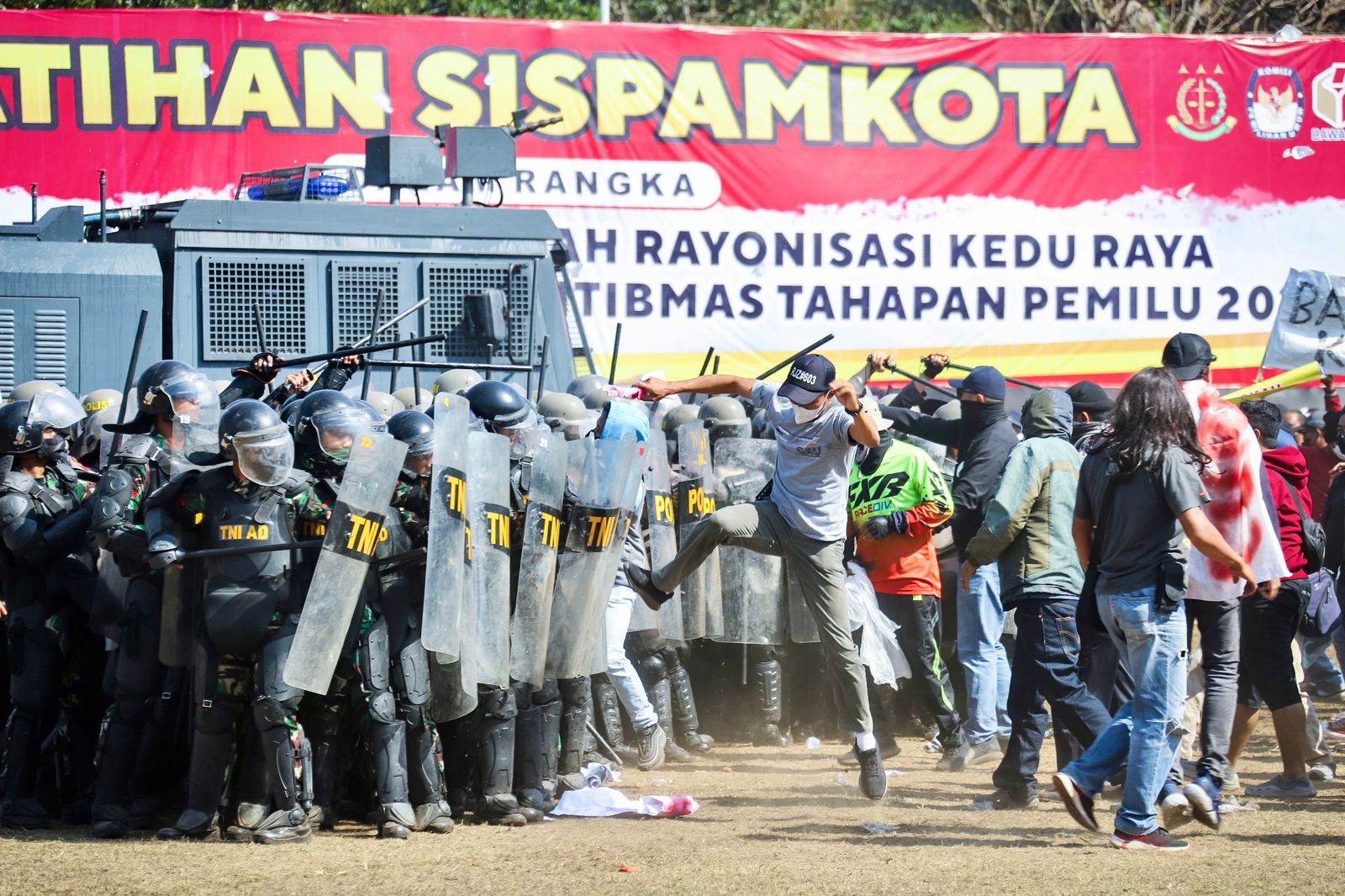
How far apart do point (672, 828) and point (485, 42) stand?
1036cm

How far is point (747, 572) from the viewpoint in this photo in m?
9.05

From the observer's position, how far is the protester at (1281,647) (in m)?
6.92

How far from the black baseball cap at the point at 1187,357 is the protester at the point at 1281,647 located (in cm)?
66

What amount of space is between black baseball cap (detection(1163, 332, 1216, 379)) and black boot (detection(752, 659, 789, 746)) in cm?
336

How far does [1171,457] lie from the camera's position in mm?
5879

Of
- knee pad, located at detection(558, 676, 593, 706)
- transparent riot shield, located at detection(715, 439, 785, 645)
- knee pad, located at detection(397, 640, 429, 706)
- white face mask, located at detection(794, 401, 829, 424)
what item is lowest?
knee pad, located at detection(558, 676, 593, 706)

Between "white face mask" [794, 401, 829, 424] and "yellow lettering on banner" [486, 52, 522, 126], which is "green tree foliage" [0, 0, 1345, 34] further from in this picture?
"white face mask" [794, 401, 829, 424]

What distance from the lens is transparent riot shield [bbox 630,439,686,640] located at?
832cm

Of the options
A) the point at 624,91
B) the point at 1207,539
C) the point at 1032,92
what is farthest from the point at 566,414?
the point at 1032,92

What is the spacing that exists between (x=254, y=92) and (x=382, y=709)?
391 inches

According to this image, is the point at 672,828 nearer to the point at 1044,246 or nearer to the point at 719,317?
the point at 719,317

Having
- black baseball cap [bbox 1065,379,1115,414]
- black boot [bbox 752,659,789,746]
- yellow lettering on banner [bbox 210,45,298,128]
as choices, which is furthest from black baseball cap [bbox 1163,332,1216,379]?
yellow lettering on banner [bbox 210,45,298,128]

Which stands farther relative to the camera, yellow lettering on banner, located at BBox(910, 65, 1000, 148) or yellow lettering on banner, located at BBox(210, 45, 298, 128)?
yellow lettering on banner, located at BBox(910, 65, 1000, 148)

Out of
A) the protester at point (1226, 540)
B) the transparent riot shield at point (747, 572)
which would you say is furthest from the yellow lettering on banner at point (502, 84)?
the protester at point (1226, 540)
